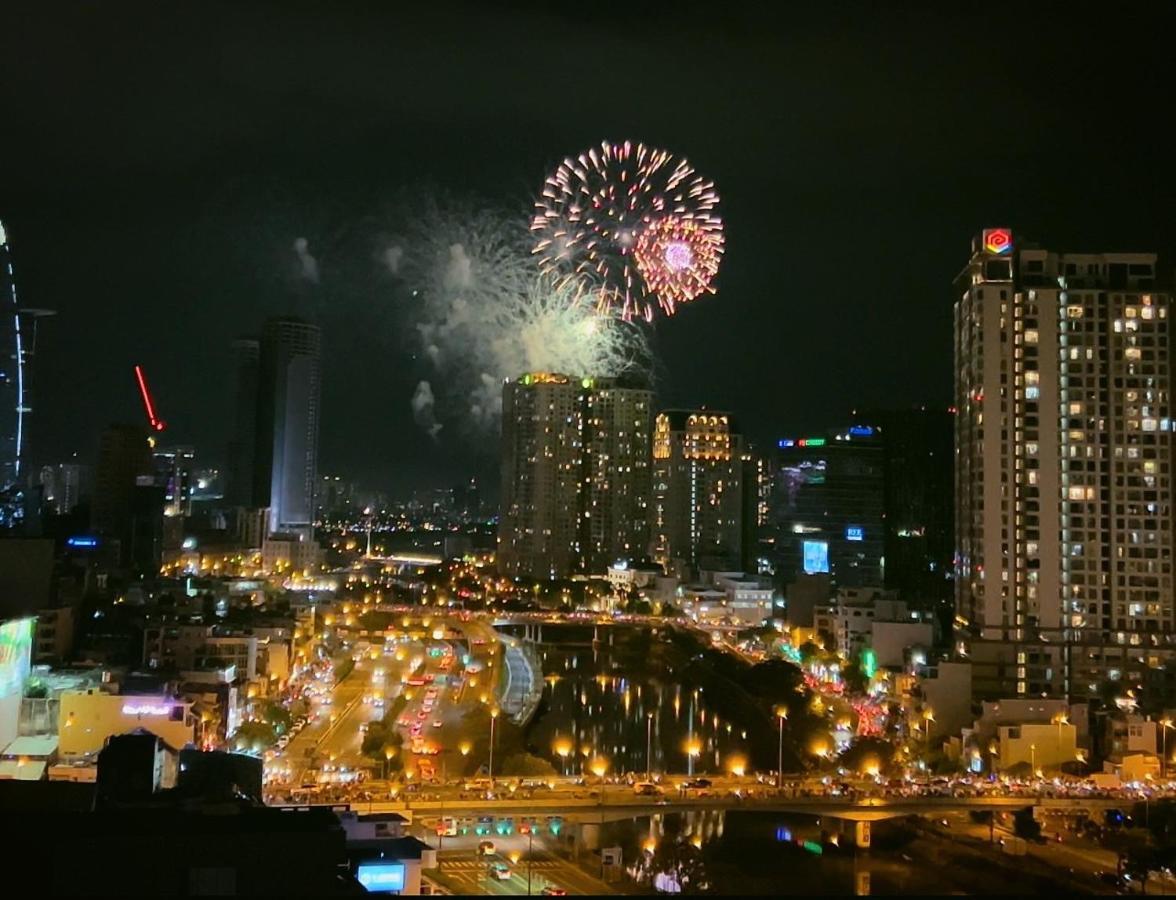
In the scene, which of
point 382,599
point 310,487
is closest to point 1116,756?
point 382,599

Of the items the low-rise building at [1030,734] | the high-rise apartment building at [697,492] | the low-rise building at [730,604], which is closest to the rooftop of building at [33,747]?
the low-rise building at [1030,734]

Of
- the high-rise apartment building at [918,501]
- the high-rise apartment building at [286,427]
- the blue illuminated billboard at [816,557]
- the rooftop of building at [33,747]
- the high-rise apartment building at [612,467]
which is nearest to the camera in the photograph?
the rooftop of building at [33,747]

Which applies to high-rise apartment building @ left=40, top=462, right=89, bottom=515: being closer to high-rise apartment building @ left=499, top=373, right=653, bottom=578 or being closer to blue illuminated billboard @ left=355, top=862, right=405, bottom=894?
high-rise apartment building @ left=499, top=373, right=653, bottom=578

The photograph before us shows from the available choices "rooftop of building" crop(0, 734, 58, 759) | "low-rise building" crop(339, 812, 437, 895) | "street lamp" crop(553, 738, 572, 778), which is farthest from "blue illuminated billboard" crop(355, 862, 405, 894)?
"street lamp" crop(553, 738, 572, 778)

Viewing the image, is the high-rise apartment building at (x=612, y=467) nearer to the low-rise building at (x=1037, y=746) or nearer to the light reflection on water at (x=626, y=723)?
the light reflection on water at (x=626, y=723)

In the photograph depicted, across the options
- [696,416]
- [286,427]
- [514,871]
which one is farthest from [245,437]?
[514,871]
